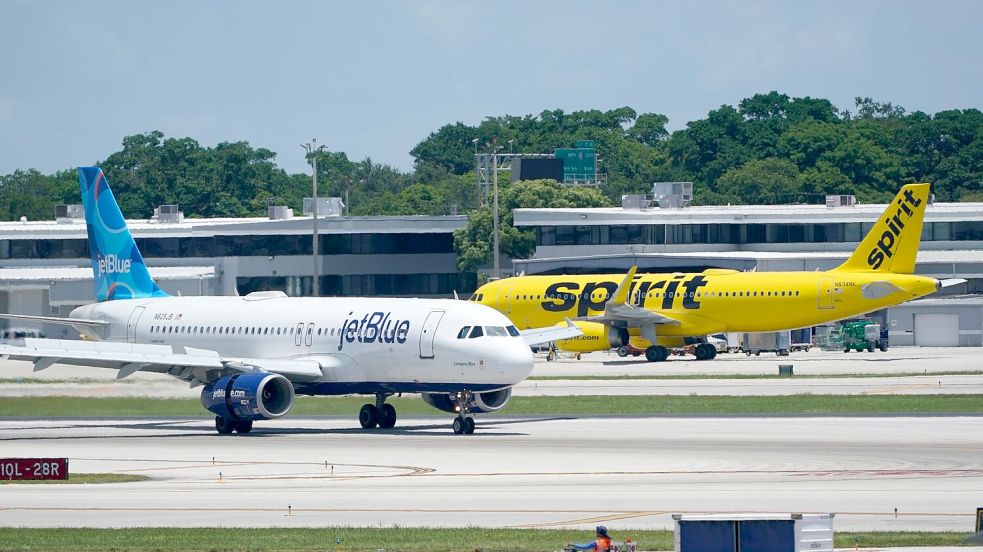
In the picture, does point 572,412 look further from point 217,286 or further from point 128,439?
point 217,286

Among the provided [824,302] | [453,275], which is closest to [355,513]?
[824,302]

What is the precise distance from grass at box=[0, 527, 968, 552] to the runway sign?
25.8 ft

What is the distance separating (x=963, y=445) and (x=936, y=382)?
86.0 ft

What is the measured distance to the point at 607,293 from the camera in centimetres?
9119

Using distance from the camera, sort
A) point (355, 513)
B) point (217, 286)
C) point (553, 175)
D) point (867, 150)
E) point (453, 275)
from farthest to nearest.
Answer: point (867, 150) → point (553, 175) → point (453, 275) → point (217, 286) → point (355, 513)

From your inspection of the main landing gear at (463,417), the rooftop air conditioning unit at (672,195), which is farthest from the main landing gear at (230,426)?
the rooftop air conditioning unit at (672,195)

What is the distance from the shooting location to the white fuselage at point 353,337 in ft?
151

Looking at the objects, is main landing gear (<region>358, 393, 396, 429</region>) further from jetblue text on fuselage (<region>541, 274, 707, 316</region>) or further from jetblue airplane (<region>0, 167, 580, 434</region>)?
jetblue text on fuselage (<region>541, 274, 707, 316</region>)

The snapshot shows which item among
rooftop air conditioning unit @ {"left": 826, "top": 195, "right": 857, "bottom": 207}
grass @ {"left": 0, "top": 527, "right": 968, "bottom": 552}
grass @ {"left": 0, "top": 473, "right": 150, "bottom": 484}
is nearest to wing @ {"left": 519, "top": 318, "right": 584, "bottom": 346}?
grass @ {"left": 0, "top": 473, "right": 150, "bottom": 484}

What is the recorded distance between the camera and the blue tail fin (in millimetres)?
57125

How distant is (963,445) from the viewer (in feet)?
132

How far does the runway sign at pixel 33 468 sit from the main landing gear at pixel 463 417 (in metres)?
13.3

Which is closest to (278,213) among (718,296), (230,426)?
(718,296)

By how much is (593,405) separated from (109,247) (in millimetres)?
18047
